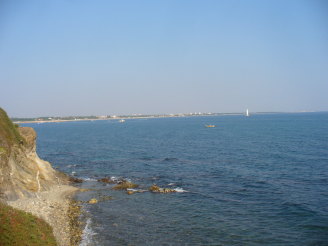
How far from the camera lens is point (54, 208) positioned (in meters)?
32.0

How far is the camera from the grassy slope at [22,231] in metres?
18.9

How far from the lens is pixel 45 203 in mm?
32969

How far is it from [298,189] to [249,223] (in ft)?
45.3

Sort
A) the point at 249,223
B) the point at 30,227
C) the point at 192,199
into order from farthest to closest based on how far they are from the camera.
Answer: the point at 192,199 → the point at 249,223 → the point at 30,227

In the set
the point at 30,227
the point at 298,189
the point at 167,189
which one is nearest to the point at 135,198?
the point at 167,189

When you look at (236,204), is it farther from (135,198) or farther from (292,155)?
(292,155)

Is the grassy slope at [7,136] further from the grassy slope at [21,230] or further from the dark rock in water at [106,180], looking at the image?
the dark rock in water at [106,180]

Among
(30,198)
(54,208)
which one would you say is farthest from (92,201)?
(30,198)

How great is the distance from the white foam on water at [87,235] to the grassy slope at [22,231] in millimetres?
2664

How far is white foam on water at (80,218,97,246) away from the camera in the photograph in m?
24.4

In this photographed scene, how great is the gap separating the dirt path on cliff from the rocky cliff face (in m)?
1.33

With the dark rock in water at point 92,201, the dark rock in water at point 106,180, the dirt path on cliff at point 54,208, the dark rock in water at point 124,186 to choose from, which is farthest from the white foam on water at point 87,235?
the dark rock in water at point 106,180

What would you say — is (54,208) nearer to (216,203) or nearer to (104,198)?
(104,198)

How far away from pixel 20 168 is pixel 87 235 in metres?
16.6
